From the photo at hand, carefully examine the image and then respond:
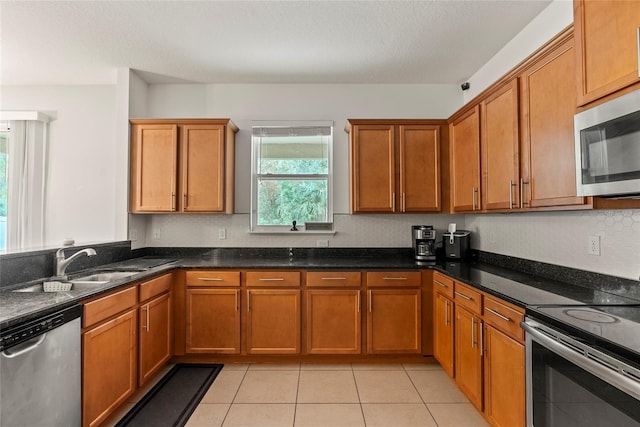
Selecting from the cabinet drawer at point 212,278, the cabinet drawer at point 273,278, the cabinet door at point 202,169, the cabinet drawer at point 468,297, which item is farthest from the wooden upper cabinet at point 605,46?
the cabinet door at point 202,169

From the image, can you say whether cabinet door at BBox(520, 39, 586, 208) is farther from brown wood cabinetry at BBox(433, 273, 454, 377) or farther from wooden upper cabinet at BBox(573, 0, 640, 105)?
brown wood cabinetry at BBox(433, 273, 454, 377)

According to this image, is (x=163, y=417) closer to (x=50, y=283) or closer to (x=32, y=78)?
(x=50, y=283)

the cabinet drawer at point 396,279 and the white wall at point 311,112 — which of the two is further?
the white wall at point 311,112

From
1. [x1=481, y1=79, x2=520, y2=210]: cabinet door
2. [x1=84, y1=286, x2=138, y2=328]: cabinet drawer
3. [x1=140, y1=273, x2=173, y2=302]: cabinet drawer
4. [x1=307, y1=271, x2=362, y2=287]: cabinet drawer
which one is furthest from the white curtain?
[x1=481, y1=79, x2=520, y2=210]: cabinet door


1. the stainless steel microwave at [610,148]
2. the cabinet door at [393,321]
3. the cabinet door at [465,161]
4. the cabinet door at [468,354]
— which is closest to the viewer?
the stainless steel microwave at [610,148]

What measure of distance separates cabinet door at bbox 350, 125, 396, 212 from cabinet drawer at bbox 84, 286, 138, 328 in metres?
2.03

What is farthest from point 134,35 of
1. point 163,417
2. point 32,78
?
point 163,417

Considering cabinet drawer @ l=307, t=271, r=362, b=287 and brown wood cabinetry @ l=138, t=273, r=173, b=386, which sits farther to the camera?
cabinet drawer @ l=307, t=271, r=362, b=287

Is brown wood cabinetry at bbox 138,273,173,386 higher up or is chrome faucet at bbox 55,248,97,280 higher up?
chrome faucet at bbox 55,248,97,280

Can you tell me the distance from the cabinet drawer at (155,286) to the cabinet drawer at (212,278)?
0.58ft

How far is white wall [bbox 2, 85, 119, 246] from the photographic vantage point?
11.7 ft

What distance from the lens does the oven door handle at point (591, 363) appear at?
102 centimetres

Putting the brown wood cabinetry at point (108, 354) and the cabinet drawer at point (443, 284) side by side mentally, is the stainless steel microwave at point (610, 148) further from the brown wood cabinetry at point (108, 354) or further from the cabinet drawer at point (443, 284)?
the brown wood cabinetry at point (108, 354)

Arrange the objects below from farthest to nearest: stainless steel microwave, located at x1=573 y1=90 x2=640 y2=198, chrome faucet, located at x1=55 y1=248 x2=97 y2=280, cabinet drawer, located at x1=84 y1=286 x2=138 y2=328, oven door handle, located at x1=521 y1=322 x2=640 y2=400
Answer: chrome faucet, located at x1=55 y1=248 x2=97 y2=280, cabinet drawer, located at x1=84 y1=286 x2=138 y2=328, stainless steel microwave, located at x1=573 y1=90 x2=640 y2=198, oven door handle, located at x1=521 y1=322 x2=640 y2=400
